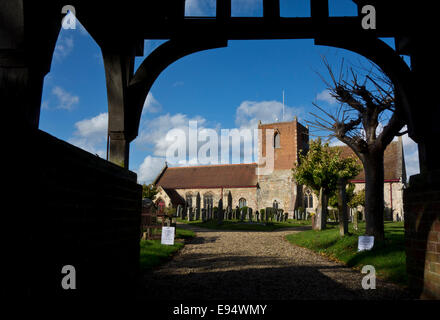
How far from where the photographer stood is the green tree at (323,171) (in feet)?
62.8

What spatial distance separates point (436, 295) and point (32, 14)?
4756 mm

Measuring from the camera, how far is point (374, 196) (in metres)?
8.83

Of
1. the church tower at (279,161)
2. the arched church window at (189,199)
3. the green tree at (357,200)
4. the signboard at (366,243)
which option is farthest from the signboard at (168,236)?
the arched church window at (189,199)

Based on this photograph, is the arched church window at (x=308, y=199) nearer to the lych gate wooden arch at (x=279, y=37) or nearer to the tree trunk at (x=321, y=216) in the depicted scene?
the tree trunk at (x=321, y=216)

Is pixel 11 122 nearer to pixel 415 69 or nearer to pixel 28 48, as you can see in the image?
pixel 28 48

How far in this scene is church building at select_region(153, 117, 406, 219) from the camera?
119 feet

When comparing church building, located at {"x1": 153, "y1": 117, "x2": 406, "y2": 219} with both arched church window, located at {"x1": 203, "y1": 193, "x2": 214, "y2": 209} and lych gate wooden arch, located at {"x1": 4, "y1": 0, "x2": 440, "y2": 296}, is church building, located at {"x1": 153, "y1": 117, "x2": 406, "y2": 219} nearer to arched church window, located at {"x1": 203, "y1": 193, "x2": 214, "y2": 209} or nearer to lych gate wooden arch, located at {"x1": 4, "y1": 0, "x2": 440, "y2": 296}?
arched church window, located at {"x1": 203, "y1": 193, "x2": 214, "y2": 209}

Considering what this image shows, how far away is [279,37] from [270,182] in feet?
121

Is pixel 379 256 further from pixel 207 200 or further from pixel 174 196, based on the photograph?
pixel 207 200

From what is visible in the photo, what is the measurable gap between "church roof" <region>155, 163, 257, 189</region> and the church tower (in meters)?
1.90

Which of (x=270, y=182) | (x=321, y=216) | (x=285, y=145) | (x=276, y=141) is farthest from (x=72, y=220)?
(x=276, y=141)

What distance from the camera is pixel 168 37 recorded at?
15.4 ft
